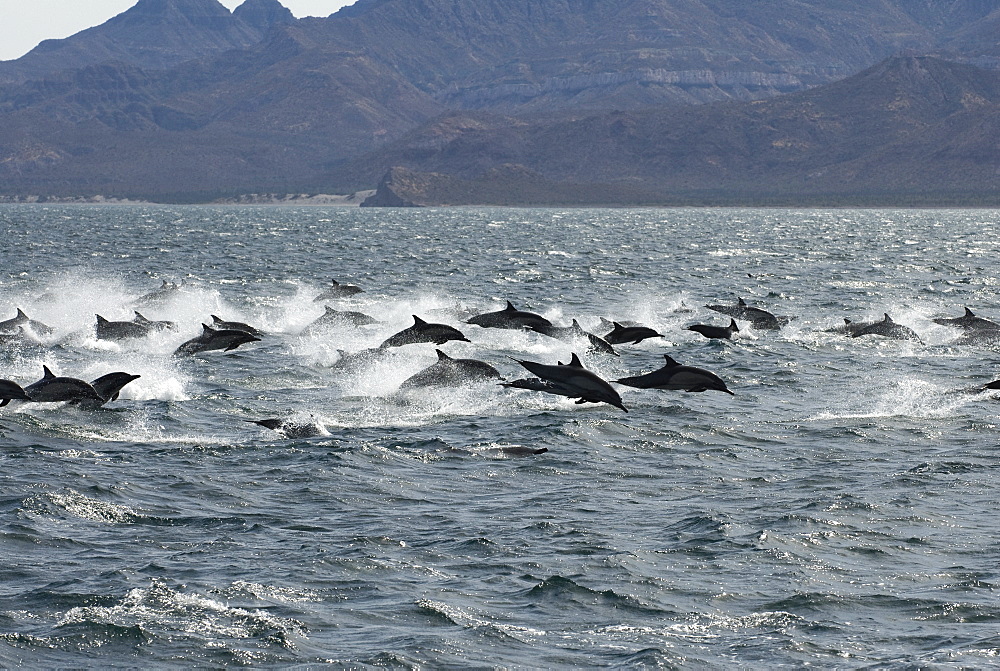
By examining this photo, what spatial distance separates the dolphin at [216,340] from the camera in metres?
32.4

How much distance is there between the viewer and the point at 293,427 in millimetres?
25531

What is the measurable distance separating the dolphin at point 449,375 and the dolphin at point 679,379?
5151 millimetres

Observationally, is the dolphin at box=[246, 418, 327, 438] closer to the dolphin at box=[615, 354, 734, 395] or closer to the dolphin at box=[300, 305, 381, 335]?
the dolphin at box=[615, 354, 734, 395]

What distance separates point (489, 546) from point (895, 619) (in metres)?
5.41

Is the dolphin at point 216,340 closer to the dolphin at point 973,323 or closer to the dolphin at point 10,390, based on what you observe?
the dolphin at point 10,390

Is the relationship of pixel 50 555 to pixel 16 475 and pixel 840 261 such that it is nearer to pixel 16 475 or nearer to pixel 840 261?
pixel 16 475

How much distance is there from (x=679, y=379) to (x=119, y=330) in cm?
1913

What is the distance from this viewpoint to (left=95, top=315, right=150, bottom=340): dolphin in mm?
37188

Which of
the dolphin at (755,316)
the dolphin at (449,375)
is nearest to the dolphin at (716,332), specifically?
the dolphin at (755,316)

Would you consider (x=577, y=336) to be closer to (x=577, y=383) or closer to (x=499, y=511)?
(x=577, y=383)

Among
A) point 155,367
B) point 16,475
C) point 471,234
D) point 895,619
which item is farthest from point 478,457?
point 471,234

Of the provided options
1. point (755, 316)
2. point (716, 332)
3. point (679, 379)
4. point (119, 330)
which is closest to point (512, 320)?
point (716, 332)

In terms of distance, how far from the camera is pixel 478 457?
23422 millimetres

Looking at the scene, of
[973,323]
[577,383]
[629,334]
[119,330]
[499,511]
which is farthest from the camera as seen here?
[973,323]
